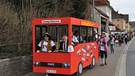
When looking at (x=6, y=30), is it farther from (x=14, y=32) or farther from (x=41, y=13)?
(x=41, y=13)

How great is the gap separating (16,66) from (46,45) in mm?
1348

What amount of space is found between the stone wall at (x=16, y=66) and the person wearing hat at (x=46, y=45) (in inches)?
37.2

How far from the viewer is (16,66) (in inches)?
452

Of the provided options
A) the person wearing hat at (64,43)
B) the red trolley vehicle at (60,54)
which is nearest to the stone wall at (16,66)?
the red trolley vehicle at (60,54)

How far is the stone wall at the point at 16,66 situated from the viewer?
10.6m

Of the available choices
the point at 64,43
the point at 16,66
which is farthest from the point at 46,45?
the point at 16,66

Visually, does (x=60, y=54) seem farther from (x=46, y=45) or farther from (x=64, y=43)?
(x=46, y=45)

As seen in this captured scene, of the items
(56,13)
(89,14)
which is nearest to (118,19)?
(89,14)

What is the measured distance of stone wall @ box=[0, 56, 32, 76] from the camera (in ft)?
34.9

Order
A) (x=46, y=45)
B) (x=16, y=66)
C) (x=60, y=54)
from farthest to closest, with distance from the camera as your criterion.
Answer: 1. (x=16, y=66)
2. (x=46, y=45)
3. (x=60, y=54)

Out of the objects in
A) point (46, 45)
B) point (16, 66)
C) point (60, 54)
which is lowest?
point (16, 66)

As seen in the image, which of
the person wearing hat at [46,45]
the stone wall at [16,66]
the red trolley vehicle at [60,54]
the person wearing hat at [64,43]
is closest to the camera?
the stone wall at [16,66]

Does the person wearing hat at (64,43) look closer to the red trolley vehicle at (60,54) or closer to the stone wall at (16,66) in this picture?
the red trolley vehicle at (60,54)

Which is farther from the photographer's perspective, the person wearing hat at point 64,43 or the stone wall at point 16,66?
the person wearing hat at point 64,43
